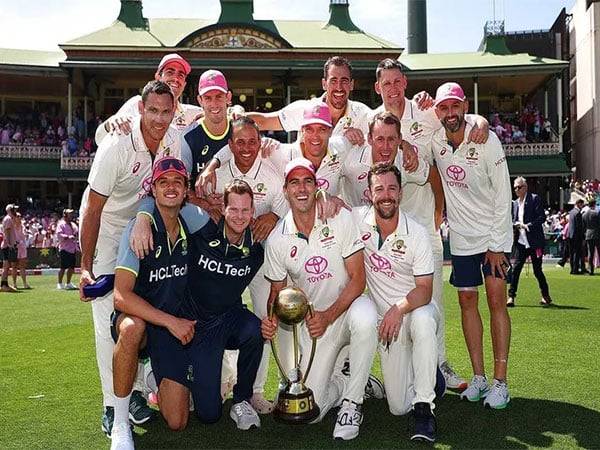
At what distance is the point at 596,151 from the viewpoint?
39781mm

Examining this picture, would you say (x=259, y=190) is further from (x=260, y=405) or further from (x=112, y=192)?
(x=260, y=405)

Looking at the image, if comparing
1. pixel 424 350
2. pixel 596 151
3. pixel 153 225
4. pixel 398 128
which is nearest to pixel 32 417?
pixel 153 225

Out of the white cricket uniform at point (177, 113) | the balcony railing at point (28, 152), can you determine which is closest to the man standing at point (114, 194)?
the white cricket uniform at point (177, 113)

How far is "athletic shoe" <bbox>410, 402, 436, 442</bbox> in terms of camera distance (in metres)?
4.70

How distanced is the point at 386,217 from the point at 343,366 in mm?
1373

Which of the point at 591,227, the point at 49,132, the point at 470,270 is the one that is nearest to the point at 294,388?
the point at 470,270

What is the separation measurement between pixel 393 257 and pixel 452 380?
1.61 metres

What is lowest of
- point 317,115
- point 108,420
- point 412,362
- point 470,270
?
point 108,420

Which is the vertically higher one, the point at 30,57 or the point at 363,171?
the point at 30,57

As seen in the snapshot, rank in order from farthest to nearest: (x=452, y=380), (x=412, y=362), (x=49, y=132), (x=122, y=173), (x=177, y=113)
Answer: (x=49, y=132) → (x=177, y=113) → (x=452, y=380) → (x=122, y=173) → (x=412, y=362)

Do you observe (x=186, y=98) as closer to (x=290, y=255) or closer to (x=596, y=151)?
(x=596, y=151)

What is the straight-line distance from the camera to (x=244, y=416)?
5199mm

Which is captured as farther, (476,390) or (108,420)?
(476,390)

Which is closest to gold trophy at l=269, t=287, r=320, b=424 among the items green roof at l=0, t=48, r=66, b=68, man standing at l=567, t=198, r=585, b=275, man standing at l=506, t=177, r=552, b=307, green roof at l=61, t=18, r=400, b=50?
man standing at l=506, t=177, r=552, b=307
